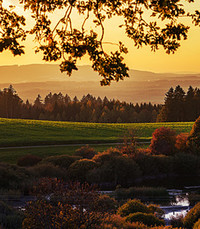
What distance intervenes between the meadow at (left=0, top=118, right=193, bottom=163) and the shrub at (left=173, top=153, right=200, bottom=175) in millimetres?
4644

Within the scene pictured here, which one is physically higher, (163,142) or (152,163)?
(163,142)

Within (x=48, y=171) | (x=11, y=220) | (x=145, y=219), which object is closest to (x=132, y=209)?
(x=145, y=219)

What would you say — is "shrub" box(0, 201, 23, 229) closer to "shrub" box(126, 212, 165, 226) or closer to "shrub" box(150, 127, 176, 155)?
"shrub" box(126, 212, 165, 226)

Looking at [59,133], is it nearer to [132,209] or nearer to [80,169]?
[80,169]

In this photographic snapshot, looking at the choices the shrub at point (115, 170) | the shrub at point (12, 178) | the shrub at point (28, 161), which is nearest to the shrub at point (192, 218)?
the shrub at point (12, 178)

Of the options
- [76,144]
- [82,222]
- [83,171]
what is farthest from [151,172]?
[82,222]

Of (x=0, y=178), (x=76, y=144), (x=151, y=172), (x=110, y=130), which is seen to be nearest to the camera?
(x=0, y=178)

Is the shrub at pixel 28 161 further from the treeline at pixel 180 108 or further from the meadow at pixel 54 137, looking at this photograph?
the treeline at pixel 180 108

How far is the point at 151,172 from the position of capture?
116 feet

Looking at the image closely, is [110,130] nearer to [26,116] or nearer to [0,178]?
[0,178]

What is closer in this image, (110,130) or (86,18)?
(86,18)

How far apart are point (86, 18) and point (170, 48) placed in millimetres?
2289

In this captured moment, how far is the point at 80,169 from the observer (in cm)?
3138

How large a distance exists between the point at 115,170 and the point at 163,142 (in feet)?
28.7
